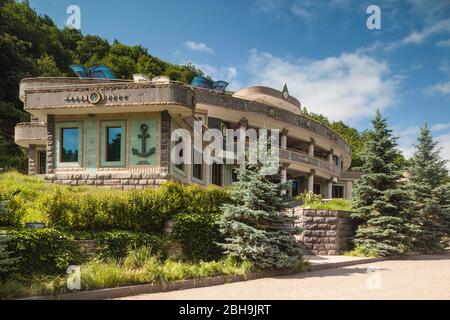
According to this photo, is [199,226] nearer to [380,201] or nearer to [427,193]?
[380,201]

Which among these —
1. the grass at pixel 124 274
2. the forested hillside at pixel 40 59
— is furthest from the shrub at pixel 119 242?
the forested hillside at pixel 40 59

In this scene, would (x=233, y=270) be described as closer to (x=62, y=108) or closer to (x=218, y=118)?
(x=62, y=108)

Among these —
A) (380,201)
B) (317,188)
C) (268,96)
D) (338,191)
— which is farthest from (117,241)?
(338,191)

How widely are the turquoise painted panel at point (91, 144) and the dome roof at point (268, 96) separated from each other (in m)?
20.8

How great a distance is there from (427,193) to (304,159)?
46.8 ft

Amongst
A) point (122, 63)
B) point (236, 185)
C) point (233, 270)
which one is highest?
point (122, 63)

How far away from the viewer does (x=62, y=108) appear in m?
18.6

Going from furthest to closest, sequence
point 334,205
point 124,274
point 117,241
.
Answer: point 334,205 → point 117,241 → point 124,274

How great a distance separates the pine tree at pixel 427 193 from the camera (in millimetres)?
20906

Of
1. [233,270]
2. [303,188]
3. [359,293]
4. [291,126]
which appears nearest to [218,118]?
[291,126]

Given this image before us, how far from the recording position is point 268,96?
3991cm

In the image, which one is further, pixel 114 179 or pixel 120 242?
pixel 114 179

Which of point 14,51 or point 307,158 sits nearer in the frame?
point 307,158
